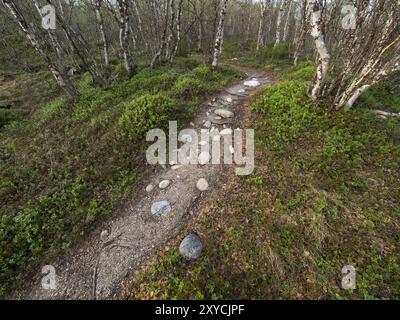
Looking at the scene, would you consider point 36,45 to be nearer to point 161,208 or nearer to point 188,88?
point 188,88

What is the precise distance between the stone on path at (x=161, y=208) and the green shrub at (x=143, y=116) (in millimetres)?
2248

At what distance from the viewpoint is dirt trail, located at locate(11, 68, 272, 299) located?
3.47 meters

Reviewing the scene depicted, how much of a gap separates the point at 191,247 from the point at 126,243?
1.34m

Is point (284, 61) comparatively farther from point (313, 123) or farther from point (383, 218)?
point (383, 218)

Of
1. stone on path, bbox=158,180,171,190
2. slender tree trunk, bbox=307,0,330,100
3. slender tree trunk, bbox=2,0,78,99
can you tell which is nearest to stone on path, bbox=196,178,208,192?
stone on path, bbox=158,180,171,190

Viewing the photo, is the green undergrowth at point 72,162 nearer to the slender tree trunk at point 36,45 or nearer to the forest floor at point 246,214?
the forest floor at point 246,214

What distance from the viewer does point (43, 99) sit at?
987 cm

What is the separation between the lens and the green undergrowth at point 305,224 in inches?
123

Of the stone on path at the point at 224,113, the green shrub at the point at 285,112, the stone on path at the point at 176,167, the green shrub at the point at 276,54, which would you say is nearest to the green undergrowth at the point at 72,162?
the stone on path at the point at 176,167

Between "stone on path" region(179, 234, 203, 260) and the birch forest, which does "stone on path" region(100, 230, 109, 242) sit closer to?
the birch forest

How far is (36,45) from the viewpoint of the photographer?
6711 millimetres

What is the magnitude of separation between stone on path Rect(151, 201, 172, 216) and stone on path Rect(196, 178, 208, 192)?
30.6 inches

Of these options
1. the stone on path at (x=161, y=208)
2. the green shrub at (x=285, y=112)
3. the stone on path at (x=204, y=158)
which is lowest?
the stone on path at (x=161, y=208)
